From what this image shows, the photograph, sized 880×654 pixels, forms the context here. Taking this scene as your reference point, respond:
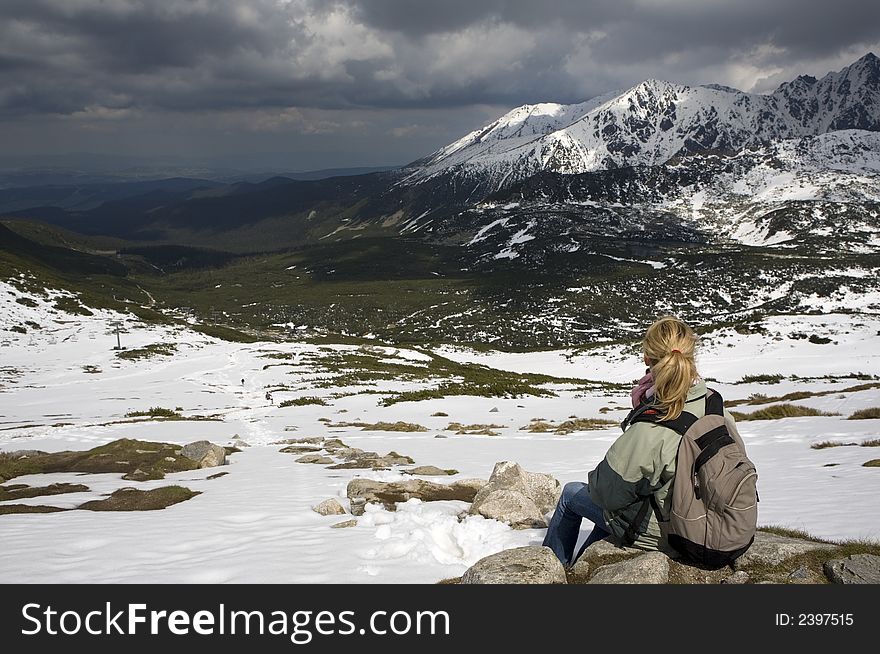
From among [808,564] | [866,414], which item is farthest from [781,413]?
[808,564]

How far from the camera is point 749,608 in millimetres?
4637

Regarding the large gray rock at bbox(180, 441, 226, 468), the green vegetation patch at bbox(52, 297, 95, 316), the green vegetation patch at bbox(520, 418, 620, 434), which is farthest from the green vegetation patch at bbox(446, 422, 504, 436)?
the green vegetation patch at bbox(52, 297, 95, 316)

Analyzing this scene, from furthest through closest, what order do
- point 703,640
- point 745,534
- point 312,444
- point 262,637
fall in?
1. point 312,444
2. point 745,534
3. point 262,637
4. point 703,640

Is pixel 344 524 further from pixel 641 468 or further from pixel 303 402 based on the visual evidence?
pixel 303 402

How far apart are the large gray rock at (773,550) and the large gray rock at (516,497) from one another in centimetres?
357

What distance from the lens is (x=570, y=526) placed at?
7035 mm

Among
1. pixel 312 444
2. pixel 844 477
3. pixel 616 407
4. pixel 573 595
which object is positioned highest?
pixel 573 595

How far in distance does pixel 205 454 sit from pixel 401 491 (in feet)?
28.9

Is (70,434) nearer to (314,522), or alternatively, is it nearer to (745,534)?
(314,522)

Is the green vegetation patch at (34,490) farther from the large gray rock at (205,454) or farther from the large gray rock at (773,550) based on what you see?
the large gray rock at (773,550)

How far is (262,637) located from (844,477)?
11544 mm

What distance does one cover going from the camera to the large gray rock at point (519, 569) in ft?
18.2

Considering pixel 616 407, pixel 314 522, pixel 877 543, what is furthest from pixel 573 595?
pixel 616 407

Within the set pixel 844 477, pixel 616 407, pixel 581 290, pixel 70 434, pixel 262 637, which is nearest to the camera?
pixel 262 637
